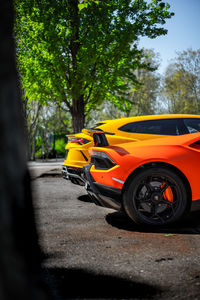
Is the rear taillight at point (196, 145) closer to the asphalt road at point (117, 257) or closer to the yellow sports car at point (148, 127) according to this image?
the yellow sports car at point (148, 127)

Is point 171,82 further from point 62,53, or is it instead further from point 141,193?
point 141,193

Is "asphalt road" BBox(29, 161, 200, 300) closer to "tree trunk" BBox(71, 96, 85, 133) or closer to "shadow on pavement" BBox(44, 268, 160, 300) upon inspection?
"shadow on pavement" BBox(44, 268, 160, 300)

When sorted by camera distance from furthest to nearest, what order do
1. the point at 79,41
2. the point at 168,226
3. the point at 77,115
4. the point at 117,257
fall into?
the point at 77,115
the point at 79,41
the point at 168,226
the point at 117,257

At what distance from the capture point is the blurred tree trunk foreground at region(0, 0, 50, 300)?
0.94 meters

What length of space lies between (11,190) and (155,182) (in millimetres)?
3610

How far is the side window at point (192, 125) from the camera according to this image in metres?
5.31

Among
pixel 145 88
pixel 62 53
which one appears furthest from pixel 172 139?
pixel 145 88

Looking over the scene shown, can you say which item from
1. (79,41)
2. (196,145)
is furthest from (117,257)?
(79,41)

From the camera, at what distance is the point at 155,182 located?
174 inches

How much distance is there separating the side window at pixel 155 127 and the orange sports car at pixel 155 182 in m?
0.90

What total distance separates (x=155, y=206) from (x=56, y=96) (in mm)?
11072

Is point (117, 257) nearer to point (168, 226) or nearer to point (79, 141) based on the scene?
point (168, 226)

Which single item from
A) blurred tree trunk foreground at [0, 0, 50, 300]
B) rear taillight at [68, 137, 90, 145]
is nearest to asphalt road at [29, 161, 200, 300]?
blurred tree trunk foreground at [0, 0, 50, 300]

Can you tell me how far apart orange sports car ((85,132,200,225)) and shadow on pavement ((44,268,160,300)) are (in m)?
1.70
